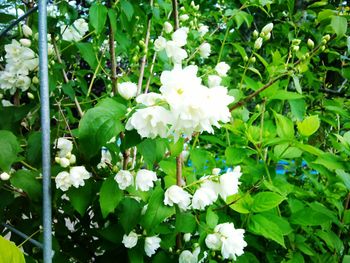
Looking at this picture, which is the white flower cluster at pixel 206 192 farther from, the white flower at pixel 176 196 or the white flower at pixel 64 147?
the white flower at pixel 64 147

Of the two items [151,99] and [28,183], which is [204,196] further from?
[28,183]

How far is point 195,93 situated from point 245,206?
45 centimetres

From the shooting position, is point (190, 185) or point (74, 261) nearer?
point (190, 185)

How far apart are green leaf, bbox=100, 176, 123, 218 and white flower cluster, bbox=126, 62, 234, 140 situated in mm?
239

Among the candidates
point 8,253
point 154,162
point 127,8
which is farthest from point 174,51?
point 8,253

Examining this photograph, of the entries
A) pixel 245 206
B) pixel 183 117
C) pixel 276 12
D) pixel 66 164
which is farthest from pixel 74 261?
pixel 276 12

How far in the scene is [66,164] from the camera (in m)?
0.91

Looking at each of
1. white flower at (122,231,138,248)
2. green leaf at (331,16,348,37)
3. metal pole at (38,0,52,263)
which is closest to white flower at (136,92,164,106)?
metal pole at (38,0,52,263)

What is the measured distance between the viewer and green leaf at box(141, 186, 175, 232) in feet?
3.03

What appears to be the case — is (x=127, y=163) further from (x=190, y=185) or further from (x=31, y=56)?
(x=31, y=56)

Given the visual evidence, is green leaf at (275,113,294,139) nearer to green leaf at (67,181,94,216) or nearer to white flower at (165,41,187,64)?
white flower at (165,41,187,64)

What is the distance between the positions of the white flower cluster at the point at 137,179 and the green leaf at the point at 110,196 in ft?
0.05

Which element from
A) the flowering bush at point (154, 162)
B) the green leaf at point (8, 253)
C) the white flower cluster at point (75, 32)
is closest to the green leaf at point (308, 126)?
the flowering bush at point (154, 162)

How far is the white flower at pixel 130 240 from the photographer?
1.00 m
